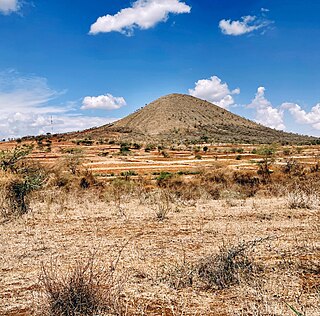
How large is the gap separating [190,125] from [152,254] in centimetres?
13087

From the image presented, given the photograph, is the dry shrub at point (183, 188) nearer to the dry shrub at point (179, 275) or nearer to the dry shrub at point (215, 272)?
the dry shrub at point (179, 275)

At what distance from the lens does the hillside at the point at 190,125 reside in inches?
4737

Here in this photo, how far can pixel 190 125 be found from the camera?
138 m

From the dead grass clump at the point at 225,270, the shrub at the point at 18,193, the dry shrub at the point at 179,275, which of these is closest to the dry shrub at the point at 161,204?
the shrub at the point at 18,193

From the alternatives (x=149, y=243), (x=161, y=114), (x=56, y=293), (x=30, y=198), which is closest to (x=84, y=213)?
(x=30, y=198)

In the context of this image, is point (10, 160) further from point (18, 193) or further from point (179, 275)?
point (179, 275)

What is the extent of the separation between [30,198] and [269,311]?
45.0 feet

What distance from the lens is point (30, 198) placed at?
16.8m

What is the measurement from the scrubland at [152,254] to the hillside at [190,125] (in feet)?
294

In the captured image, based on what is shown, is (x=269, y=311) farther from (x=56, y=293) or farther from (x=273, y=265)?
(x=56, y=293)

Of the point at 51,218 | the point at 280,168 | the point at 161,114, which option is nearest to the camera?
the point at 51,218

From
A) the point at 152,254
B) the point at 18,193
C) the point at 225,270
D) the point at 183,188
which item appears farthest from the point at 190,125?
the point at 225,270

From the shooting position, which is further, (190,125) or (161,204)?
(190,125)

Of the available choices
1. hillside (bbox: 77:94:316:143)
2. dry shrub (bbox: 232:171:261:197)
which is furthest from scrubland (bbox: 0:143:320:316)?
hillside (bbox: 77:94:316:143)
